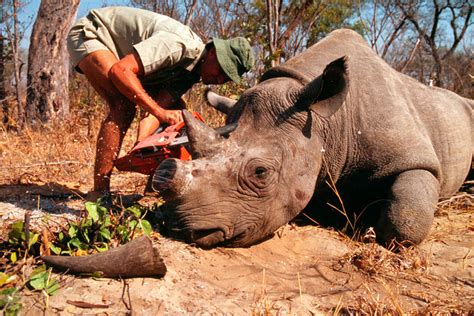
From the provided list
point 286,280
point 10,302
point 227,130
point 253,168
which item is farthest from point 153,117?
point 10,302

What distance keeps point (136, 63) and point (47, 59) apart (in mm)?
6538

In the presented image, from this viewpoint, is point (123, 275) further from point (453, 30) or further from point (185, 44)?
point (453, 30)

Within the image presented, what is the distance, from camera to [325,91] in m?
3.99

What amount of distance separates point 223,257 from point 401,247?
1481 millimetres

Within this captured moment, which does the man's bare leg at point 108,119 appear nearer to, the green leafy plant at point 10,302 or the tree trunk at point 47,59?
the green leafy plant at point 10,302

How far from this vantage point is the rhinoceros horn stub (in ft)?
11.9

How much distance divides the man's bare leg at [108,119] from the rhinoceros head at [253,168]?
45.9 inches

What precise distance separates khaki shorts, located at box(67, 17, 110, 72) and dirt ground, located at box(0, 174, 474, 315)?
1348 mm

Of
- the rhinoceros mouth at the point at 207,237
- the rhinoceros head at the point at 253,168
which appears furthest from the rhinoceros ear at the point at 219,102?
the rhinoceros mouth at the point at 207,237

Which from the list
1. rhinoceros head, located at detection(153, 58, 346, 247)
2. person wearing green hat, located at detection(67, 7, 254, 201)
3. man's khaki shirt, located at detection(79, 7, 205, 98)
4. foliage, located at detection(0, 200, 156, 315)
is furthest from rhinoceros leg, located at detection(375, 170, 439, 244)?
man's khaki shirt, located at detection(79, 7, 205, 98)

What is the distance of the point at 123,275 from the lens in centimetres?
285

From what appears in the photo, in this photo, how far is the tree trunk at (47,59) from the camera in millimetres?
10141

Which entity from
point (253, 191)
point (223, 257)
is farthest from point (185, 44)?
point (223, 257)

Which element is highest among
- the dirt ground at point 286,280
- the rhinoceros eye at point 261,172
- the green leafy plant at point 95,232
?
the rhinoceros eye at point 261,172
